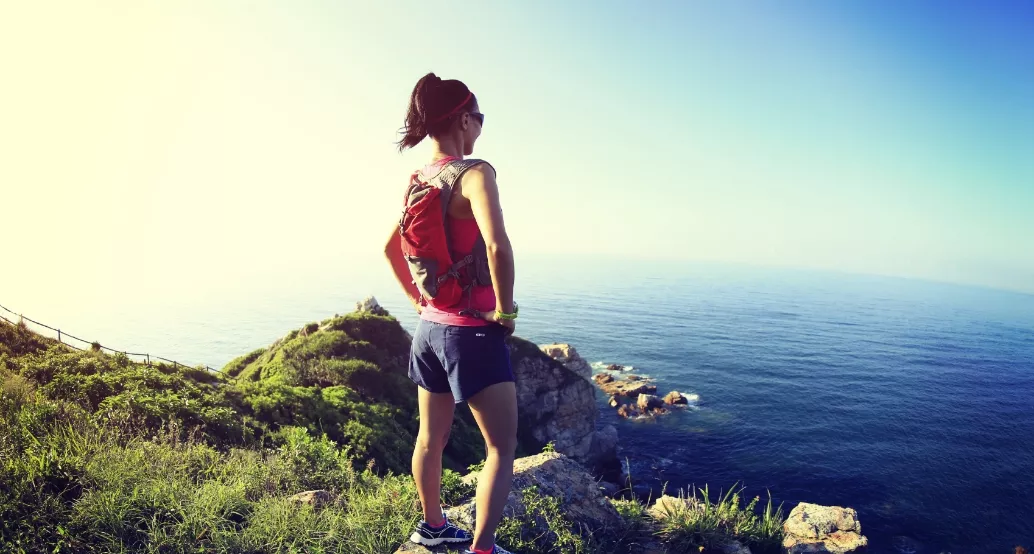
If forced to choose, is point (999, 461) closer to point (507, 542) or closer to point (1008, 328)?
point (507, 542)

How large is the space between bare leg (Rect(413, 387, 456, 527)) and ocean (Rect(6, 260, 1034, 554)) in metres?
1.88

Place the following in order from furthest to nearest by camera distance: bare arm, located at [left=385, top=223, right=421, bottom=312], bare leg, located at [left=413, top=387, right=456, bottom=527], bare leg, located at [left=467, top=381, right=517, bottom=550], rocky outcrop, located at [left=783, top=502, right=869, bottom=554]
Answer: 1. rocky outcrop, located at [left=783, top=502, right=869, bottom=554]
2. bare arm, located at [left=385, top=223, right=421, bottom=312]
3. bare leg, located at [left=413, top=387, right=456, bottom=527]
4. bare leg, located at [left=467, top=381, right=517, bottom=550]

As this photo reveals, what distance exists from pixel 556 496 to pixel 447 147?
4.00 m

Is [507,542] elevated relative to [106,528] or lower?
lower

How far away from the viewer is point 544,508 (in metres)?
4.66

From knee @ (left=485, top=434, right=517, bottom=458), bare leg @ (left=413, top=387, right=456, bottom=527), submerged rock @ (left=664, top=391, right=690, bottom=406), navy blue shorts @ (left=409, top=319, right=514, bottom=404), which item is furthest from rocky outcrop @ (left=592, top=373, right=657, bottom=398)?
navy blue shorts @ (left=409, top=319, right=514, bottom=404)

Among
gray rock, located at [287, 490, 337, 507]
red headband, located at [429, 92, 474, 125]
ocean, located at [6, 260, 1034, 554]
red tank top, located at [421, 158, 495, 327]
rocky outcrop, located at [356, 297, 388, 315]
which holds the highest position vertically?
red headband, located at [429, 92, 474, 125]

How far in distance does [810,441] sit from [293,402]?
46047 millimetres

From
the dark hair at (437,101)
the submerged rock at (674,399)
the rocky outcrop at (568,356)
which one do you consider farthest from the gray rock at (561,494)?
the submerged rock at (674,399)

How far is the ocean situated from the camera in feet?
109

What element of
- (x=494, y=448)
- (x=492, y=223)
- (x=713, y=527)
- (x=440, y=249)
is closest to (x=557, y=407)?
(x=713, y=527)

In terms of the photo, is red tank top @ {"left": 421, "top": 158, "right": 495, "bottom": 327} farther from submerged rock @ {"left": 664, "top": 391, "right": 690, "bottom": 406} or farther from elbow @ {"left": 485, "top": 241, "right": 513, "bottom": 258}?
submerged rock @ {"left": 664, "top": 391, "right": 690, "bottom": 406}

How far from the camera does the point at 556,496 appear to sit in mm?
5121

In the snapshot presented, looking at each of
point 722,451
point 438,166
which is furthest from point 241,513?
point 722,451
